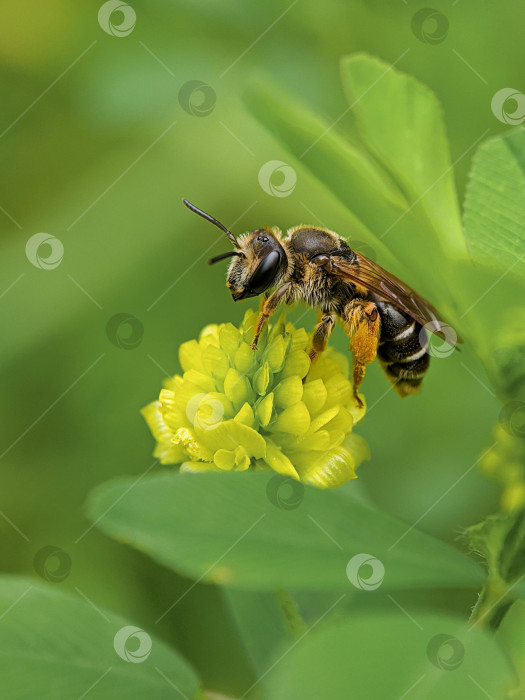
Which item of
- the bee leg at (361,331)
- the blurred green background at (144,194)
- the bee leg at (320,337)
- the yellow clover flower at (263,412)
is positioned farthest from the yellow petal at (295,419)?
the blurred green background at (144,194)

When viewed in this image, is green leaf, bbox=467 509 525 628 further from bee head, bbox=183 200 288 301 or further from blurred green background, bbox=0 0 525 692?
blurred green background, bbox=0 0 525 692

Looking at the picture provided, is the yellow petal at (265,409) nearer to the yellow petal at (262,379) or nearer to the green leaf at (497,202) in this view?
the yellow petal at (262,379)

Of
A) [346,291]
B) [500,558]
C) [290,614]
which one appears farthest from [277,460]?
[346,291]

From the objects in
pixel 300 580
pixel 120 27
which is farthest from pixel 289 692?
pixel 120 27

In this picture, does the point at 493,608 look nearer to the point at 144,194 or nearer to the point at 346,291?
the point at 346,291

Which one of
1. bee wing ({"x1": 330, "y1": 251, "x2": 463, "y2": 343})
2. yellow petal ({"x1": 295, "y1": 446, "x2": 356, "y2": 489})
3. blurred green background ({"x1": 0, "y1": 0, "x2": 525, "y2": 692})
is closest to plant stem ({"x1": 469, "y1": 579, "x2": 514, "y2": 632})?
yellow petal ({"x1": 295, "y1": 446, "x2": 356, "y2": 489})

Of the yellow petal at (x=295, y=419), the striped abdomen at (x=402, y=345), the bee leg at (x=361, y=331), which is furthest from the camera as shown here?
the striped abdomen at (x=402, y=345)
